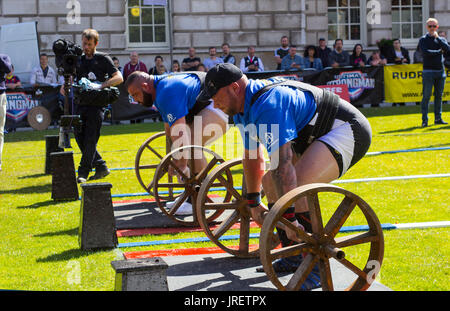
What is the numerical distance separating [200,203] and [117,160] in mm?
6792

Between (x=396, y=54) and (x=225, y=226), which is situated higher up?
(x=396, y=54)

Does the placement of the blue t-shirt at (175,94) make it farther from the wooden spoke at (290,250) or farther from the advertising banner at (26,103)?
the advertising banner at (26,103)

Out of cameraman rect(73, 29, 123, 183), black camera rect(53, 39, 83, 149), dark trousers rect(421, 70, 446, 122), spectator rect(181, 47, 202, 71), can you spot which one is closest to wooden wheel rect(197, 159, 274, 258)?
black camera rect(53, 39, 83, 149)

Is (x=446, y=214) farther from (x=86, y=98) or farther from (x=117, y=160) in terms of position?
(x=117, y=160)

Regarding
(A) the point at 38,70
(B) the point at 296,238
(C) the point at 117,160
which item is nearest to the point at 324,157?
(B) the point at 296,238

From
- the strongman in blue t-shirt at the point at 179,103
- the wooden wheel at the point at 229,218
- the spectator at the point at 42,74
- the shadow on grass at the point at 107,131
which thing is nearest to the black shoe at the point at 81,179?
the strongman in blue t-shirt at the point at 179,103

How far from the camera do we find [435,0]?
25594 millimetres

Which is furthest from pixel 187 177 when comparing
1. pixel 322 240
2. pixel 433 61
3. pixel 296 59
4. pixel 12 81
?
pixel 296 59

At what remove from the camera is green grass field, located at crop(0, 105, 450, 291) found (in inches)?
188

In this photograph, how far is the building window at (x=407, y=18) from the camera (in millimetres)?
25953

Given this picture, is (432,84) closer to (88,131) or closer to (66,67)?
(88,131)

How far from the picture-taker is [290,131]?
4215 mm

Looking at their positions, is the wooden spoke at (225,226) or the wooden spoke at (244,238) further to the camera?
the wooden spoke at (225,226)

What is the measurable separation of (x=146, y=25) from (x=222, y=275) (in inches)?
794
